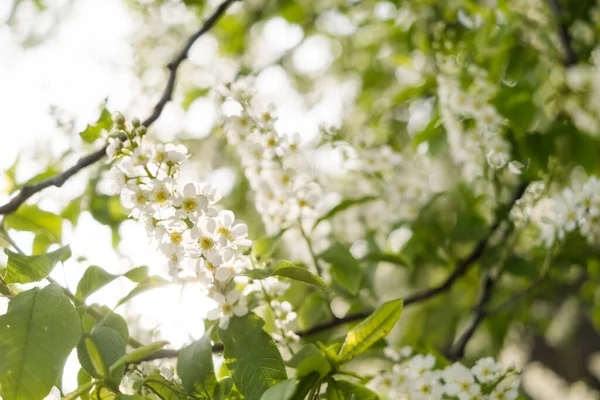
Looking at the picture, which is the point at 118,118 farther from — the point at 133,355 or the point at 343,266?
the point at 343,266

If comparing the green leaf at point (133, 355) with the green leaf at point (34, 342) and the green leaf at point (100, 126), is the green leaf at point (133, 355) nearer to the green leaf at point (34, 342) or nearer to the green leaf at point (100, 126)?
the green leaf at point (34, 342)

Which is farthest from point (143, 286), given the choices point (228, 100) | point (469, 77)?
point (469, 77)

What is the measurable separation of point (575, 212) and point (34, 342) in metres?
1.32

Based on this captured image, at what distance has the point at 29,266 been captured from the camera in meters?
0.92

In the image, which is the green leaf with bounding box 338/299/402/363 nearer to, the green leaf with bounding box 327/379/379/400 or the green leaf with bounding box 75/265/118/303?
the green leaf with bounding box 327/379/379/400

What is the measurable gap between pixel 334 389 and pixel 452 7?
1695mm

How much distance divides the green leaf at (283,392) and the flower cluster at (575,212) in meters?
1.10

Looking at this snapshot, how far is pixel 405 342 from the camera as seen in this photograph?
2547 millimetres

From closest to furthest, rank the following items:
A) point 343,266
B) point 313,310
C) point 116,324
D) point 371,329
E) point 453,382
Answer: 1. point 371,329
2. point 116,324
3. point 453,382
4. point 343,266
5. point 313,310

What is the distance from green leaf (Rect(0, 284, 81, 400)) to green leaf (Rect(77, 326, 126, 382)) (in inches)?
1.4

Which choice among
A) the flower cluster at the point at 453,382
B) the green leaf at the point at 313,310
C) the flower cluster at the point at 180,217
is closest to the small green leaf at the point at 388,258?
the green leaf at the point at 313,310

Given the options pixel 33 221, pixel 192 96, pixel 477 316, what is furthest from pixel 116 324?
pixel 477 316

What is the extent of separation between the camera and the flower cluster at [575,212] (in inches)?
63.1

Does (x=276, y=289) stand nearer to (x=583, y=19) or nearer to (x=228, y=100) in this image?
(x=228, y=100)
